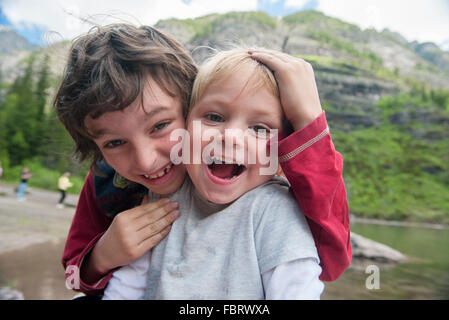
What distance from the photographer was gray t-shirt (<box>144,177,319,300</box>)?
475 millimetres

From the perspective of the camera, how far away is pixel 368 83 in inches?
755

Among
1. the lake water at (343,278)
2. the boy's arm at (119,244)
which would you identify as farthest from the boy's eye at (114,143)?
the lake water at (343,278)

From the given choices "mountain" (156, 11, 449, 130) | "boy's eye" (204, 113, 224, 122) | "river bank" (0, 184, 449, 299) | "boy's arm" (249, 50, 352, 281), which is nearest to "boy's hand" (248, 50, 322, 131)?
"boy's arm" (249, 50, 352, 281)

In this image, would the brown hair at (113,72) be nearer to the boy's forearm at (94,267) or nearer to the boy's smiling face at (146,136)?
the boy's smiling face at (146,136)

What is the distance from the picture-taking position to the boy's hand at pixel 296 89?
0.50 meters

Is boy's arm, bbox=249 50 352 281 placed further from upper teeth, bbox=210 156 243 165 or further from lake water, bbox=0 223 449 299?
lake water, bbox=0 223 449 299

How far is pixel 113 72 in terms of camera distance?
0.57 m

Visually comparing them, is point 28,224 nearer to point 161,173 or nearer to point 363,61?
point 161,173

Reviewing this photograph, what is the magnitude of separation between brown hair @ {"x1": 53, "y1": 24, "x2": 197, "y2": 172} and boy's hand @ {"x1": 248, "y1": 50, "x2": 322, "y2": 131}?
0.19 m

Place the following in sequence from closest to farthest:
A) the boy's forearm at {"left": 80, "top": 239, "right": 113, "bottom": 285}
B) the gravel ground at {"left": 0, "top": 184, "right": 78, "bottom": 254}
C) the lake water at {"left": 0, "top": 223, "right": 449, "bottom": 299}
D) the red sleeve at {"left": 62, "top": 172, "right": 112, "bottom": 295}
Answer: the boy's forearm at {"left": 80, "top": 239, "right": 113, "bottom": 285}, the red sleeve at {"left": 62, "top": 172, "right": 112, "bottom": 295}, the lake water at {"left": 0, "top": 223, "right": 449, "bottom": 299}, the gravel ground at {"left": 0, "top": 184, "right": 78, "bottom": 254}

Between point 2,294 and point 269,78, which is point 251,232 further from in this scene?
point 2,294

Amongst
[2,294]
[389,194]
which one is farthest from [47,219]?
[389,194]

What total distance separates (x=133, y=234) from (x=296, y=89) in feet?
1.30
